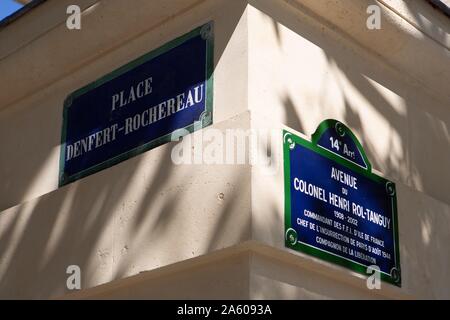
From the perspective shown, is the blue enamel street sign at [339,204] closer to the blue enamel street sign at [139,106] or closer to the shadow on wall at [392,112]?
the shadow on wall at [392,112]

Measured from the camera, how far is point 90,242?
487 cm

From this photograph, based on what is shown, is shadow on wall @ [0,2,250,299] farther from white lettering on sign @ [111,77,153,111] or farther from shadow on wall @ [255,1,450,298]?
shadow on wall @ [255,1,450,298]

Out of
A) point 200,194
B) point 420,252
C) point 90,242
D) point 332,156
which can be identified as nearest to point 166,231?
point 200,194

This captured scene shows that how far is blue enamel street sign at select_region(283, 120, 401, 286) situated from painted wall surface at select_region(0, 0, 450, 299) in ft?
0.22

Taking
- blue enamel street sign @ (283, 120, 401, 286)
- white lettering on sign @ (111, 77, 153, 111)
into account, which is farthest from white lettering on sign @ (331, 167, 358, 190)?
white lettering on sign @ (111, 77, 153, 111)

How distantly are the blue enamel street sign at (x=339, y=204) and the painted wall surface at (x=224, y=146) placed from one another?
7 cm

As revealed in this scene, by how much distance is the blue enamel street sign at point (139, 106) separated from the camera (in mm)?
4781

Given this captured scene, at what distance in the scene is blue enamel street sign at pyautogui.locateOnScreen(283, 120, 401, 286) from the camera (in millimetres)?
4383

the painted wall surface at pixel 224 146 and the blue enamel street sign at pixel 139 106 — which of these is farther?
the blue enamel street sign at pixel 139 106

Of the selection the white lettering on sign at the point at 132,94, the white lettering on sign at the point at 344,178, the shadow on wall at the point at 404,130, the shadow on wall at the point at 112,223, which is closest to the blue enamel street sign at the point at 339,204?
the white lettering on sign at the point at 344,178

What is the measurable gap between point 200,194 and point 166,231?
0.79ft

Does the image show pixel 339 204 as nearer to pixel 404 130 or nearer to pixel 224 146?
pixel 224 146

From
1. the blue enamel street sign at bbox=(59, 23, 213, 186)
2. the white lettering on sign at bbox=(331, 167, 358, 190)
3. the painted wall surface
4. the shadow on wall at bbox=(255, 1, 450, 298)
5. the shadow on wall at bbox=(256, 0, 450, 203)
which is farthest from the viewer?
the shadow on wall at bbox=(256, 0, 450, 203)
